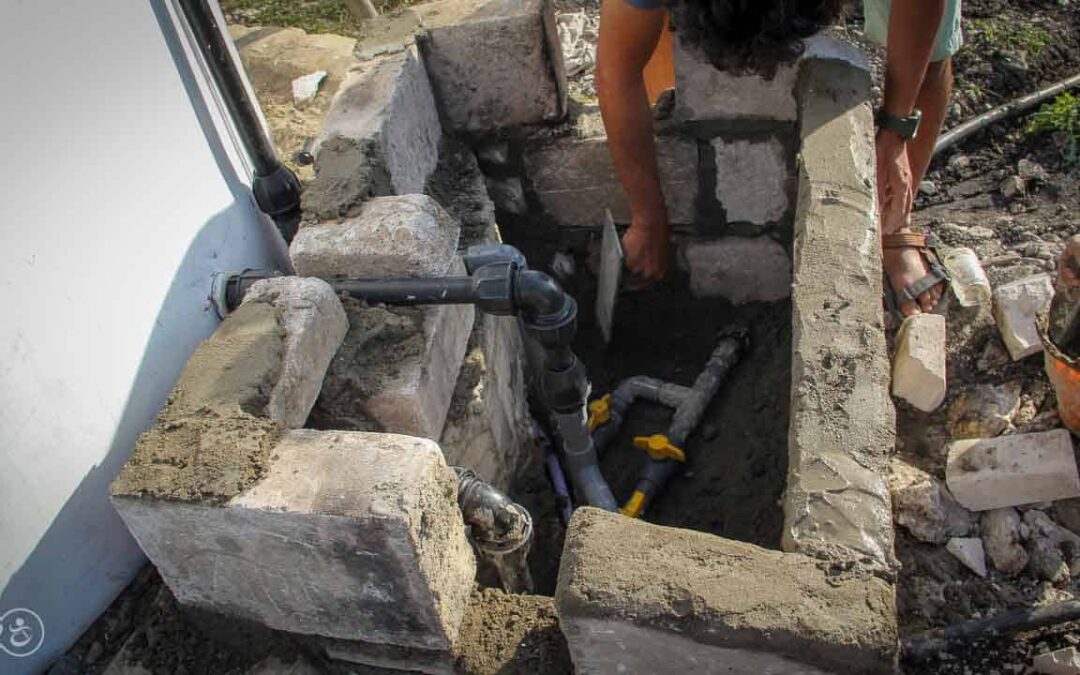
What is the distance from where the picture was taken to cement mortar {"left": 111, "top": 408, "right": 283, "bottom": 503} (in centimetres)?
199

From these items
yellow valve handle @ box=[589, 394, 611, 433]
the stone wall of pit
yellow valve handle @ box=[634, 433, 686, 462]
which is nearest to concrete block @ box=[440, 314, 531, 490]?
the stone wall of pit

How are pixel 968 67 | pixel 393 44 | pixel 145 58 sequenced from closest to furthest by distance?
pixel 145 58 → pixel 393 44 → pixel 968 67

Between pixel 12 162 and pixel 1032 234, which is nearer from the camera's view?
pixel 12 162

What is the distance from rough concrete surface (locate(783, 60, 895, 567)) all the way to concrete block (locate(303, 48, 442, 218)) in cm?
144

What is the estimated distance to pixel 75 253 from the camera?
95.7 inches

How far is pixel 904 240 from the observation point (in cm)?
354

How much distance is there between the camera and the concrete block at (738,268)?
378 centimetres

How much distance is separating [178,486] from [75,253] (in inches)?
34.4

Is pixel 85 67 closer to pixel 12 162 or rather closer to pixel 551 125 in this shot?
pixel 12 162

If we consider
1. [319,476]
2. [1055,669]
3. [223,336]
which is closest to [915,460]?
[1055,669]

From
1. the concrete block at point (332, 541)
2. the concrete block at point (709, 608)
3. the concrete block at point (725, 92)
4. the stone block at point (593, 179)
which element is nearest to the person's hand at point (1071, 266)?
the concrete block at point (725, 92)

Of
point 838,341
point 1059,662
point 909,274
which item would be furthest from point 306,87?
point 1059,662

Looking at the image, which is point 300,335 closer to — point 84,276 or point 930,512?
point 84,276

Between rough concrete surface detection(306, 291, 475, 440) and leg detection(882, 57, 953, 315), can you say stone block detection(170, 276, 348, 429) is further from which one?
leg detection(882, 57, 953, 315)
